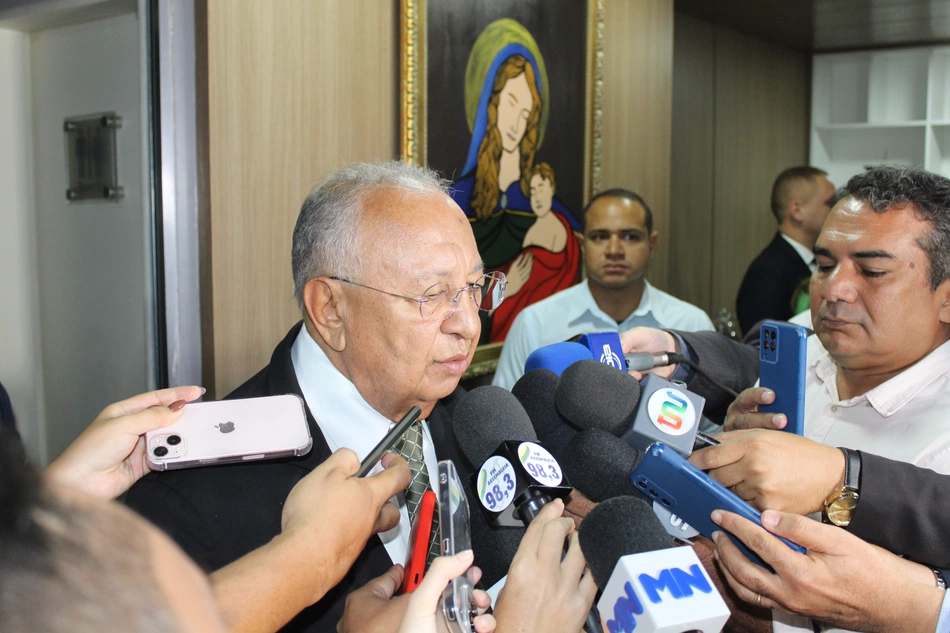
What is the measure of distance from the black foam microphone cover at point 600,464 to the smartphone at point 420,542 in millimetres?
257

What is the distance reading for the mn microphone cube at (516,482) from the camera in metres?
1.07

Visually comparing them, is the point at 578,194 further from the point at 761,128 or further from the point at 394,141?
the point at 761,128

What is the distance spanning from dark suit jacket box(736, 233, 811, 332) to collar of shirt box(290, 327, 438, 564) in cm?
325

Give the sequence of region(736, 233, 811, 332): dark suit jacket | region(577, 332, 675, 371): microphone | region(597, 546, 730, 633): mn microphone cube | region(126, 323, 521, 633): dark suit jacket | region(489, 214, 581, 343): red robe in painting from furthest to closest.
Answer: region(736, 233, 811, 332): dark suit jacket, region(489, 214, 581, 343): red robe in painting, region(577, 332, 675, 371): microphone, region(126, 323, 521, 633): dark suit jacket, region(597, 546, 730, 633): mn microphone cube

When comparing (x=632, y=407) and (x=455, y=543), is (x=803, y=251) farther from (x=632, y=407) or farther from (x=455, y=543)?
(x=455, y=543)

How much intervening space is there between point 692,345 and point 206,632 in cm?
171

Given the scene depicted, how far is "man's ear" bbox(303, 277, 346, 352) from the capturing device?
61.1 inches

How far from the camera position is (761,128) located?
707 centimetres

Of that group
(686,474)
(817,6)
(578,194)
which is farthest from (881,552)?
(817,6)

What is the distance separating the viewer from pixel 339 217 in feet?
5.08

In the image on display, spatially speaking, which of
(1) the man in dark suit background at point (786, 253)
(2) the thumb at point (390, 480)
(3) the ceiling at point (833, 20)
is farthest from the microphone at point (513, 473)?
(3) the ceiling at point (833, 20)

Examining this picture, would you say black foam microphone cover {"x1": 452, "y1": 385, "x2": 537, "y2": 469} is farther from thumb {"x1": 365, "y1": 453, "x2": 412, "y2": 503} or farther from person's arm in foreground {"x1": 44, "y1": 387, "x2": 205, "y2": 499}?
person's arm in foreground {"x1": 44, "y1": 387, "x2": 205, "y2": 499}

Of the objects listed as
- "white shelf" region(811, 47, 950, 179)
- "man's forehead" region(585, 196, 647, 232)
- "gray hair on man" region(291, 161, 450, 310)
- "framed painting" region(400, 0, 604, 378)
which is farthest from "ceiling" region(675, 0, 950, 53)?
"gray hair on man" region(291, 161, 450, 310)

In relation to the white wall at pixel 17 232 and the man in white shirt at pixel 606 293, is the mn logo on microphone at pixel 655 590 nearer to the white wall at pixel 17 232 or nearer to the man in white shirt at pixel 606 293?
the white wall at pixel 17 232
